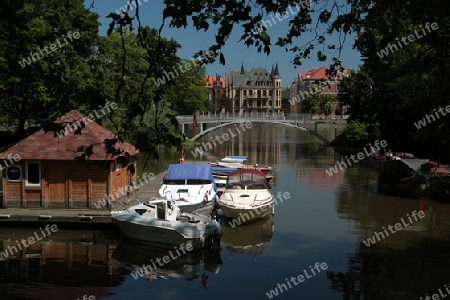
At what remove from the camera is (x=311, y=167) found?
52.4 meters

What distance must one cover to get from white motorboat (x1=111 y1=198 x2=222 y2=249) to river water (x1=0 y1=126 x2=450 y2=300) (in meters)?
0.52

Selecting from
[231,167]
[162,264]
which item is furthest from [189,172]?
[231,167]

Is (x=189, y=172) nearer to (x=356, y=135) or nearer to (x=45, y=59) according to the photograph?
(x=45, y=59)

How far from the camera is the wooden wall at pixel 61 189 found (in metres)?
23.7

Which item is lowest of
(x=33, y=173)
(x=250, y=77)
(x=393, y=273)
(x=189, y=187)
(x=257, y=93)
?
(x=393, y=273)

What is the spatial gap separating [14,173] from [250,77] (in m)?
158

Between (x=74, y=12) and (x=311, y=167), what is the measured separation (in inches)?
1031

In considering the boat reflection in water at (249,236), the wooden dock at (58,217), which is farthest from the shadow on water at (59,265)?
the boat reflection in water at (249,236)

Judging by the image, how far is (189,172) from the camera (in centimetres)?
2870

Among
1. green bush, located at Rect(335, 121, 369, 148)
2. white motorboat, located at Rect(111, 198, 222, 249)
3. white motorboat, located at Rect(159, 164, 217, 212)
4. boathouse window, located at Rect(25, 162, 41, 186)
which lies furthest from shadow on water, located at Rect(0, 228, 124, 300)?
green bush, located at Rect(335, 121, 369, 148)

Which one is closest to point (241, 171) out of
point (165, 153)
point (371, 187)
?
point (371, 187)

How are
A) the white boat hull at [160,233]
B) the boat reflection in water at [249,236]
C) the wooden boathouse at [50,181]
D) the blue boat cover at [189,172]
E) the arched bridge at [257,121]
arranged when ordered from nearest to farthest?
the white boat hull at [160,233], the boat reflection in water at [249,236], the wooden boathouse at [50,181], the blue boat cover at [189,172], the arched bridge at [257,121]

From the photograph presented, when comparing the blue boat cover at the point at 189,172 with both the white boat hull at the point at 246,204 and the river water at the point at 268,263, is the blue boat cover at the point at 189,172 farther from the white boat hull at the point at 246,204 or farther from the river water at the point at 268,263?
the river water at the point at 268,263

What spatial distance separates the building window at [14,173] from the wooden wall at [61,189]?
0.16 meters
